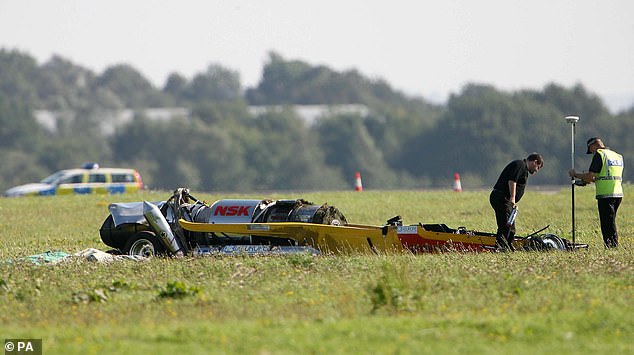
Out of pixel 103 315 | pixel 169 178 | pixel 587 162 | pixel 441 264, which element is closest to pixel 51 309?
pixel 103 315

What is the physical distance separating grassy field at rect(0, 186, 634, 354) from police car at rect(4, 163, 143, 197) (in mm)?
23375

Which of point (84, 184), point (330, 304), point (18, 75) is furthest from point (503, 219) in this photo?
point (18, 75)

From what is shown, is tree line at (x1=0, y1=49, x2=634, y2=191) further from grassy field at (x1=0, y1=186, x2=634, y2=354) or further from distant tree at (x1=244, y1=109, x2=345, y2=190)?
grassy field at (x1=0, y1=186, x2=634, y2=354)

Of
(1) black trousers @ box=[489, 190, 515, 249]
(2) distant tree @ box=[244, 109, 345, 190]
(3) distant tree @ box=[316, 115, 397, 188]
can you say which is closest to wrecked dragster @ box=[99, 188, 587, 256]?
(1) black trousers @ box=[489, 190, 515, 249]

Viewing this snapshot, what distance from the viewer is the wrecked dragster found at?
15.7 m

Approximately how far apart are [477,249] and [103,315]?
20.2 feet

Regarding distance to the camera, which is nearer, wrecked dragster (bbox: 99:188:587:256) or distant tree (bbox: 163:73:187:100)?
wrecked dragster (bbox: 99:188:587:256)

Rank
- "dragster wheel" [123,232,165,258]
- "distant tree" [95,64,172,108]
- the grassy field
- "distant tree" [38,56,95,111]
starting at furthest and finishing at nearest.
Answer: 1. "distant tree" [38,56,95,111]
2. "distant tree" [95,64,172,108]
3. "dragster wheel" [123,232,165,258]
4. the grassy field

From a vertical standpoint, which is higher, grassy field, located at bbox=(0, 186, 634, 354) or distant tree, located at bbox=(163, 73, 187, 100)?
distant tree, located at bbox=(163, 73, 187, 100)

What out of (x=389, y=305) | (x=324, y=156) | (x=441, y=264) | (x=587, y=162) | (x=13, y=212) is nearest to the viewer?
(x=389, y=305)

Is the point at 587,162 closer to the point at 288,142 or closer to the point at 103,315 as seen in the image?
the point at 288,142

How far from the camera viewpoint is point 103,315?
11.5 m

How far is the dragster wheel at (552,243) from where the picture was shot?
50.9ft

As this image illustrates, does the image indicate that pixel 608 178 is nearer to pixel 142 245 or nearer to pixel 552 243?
pixel 552 243
